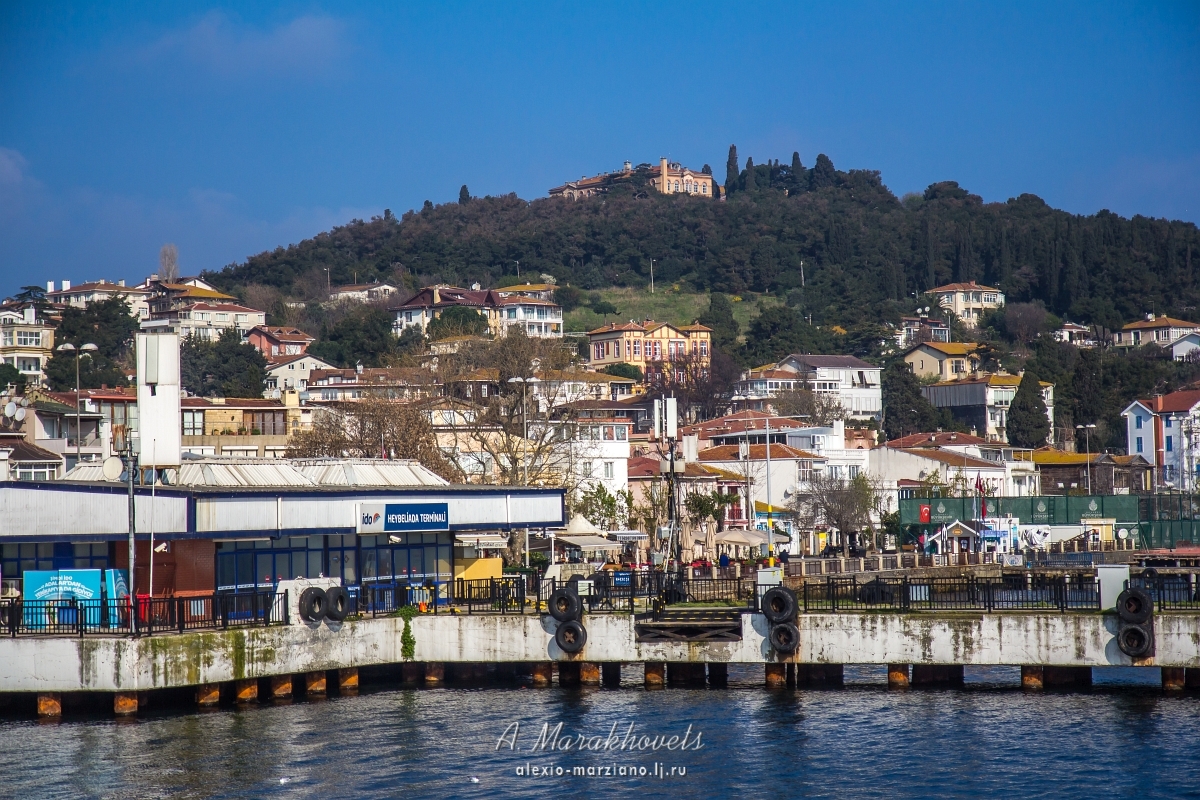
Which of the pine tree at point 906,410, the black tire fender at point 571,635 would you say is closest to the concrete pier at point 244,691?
the black tire fender at point 571,635

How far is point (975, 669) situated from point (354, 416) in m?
43.7

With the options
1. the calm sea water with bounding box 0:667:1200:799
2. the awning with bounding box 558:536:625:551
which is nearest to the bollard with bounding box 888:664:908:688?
the calm sea water with bounding box 0:667:1200:799

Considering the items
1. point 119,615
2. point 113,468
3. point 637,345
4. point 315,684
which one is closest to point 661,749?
point 315,684

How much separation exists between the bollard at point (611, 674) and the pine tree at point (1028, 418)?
11520cm

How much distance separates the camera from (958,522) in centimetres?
Answer: 8062

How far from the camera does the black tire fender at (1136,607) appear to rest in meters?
34.2

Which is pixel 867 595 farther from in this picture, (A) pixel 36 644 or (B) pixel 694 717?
(A) pixel 36 644

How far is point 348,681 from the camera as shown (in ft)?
124

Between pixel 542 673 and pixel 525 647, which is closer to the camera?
pixel 525 647

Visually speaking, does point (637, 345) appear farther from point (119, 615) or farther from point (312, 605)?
point (119, 615)

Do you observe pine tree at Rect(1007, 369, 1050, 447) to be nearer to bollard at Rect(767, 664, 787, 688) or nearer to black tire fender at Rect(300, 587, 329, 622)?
bollard at Rect(767, 664, 787, 688)

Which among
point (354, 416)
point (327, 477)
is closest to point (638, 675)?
point (327, 477)

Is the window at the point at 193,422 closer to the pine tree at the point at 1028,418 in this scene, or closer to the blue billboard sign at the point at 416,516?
the blue billboard sign at the point at 416,516

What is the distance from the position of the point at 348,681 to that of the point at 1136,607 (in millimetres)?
19408
